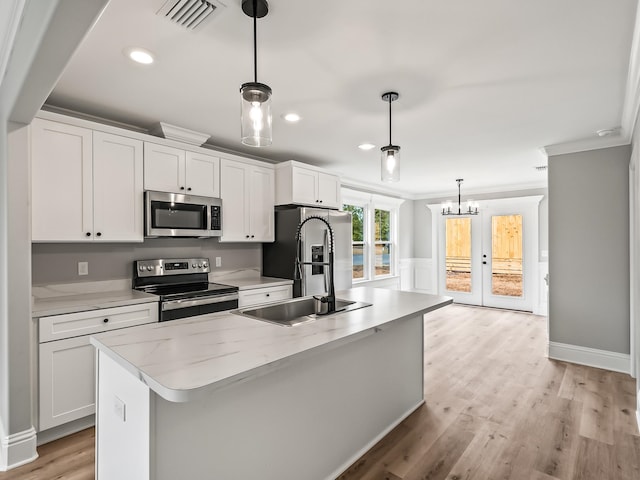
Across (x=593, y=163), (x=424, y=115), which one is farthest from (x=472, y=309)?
(x=424, y=115)

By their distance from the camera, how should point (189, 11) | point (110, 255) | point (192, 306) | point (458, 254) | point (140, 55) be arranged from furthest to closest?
point (458, 254), point (110, 255), point (192, 306), point (140, 55), point (189, 11)

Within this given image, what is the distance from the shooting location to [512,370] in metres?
3.56

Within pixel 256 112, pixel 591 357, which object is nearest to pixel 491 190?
pixel 591 357

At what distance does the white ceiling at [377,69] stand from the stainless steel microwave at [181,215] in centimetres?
67

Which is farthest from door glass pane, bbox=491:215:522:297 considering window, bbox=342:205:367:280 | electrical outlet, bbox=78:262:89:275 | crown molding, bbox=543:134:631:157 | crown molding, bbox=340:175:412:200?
electrical outlet, bbox=78:262:89:275

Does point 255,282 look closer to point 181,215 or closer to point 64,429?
point 181,215

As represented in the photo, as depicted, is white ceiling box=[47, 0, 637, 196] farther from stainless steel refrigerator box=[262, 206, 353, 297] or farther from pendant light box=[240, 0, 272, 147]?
stainless steel refrigerator box=[262, 206, 353, 297]

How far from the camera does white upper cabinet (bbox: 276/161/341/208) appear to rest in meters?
4.05

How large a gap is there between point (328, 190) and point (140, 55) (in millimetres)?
2774

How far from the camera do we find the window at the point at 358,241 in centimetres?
626

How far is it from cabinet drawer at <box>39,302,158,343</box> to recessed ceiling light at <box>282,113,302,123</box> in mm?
1868

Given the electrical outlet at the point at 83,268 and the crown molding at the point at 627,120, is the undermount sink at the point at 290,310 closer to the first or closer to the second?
the electrical outlet at the point at 83,268

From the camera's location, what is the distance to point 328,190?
4.53 meters

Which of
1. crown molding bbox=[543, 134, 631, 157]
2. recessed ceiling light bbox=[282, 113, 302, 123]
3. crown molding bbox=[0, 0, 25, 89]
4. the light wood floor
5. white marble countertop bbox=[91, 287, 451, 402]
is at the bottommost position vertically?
the light wood floor
